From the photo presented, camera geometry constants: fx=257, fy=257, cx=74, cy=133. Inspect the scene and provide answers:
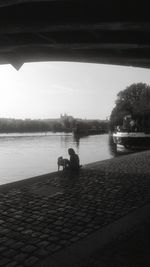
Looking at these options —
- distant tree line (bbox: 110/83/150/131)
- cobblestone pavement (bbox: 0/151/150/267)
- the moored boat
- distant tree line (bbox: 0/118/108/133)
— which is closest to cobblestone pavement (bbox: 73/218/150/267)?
cobblestone pavement (bbox: 0/151/150/267)

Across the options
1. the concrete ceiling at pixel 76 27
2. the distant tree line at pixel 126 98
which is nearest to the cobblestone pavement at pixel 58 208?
the concrete ceiling at pixel 76 27

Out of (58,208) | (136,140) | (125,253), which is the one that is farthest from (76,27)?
(136,140)

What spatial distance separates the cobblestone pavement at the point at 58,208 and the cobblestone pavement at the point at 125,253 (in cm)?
70

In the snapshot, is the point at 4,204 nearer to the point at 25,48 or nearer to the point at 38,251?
the point at 38,251

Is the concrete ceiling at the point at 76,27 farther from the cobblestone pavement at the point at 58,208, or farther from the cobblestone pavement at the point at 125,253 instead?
the cobblestone pavement at the point at 125,253

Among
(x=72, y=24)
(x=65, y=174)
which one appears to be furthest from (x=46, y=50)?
(x=65, y=174)

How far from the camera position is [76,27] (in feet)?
22.4

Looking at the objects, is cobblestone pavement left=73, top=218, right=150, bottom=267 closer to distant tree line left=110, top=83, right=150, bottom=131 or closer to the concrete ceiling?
the concrete ceiling

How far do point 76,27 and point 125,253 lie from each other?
548cm

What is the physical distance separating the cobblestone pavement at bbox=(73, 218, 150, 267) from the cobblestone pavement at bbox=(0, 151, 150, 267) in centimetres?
70

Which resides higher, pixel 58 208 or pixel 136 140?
pixel 136 140

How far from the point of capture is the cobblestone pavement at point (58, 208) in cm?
471

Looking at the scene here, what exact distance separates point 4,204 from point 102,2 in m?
5.76

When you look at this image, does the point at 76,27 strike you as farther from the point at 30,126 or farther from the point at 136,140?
the point at 30,126
